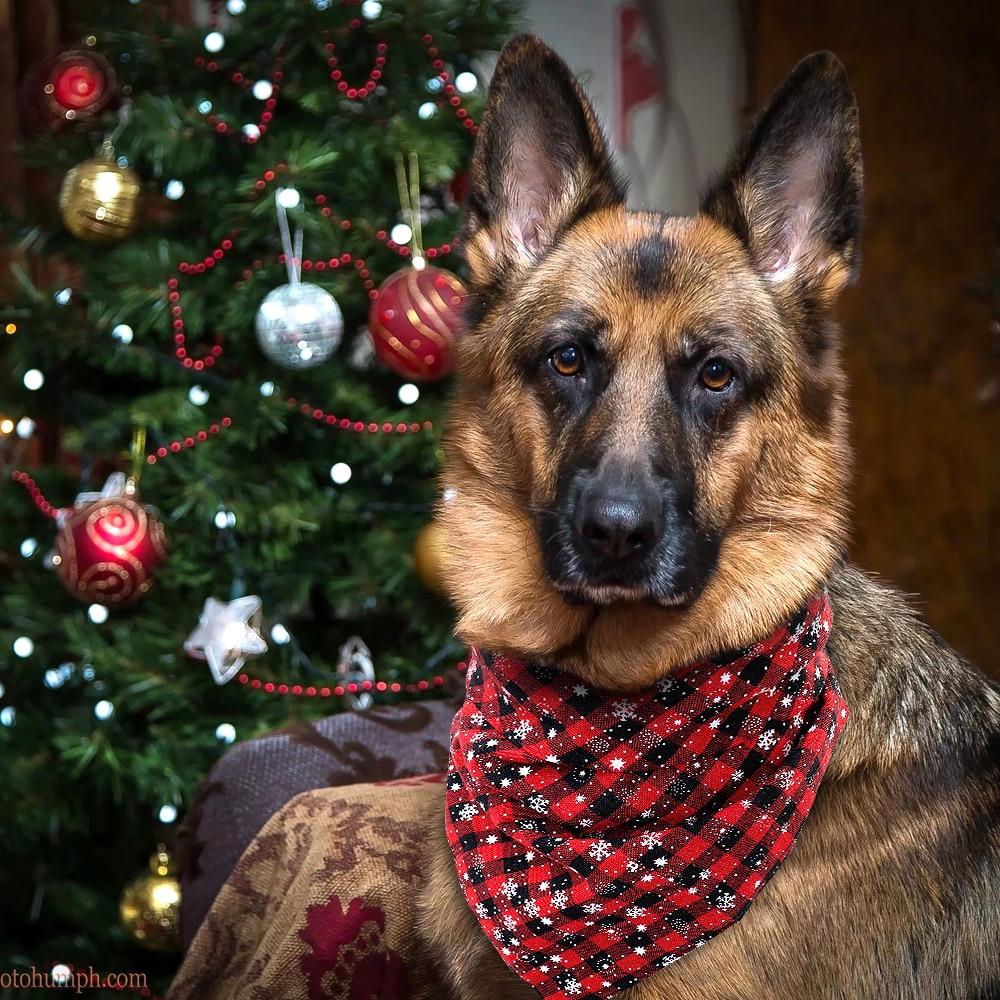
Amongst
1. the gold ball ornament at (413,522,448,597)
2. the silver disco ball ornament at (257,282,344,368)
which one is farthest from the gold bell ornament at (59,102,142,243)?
the gold ball ornament at (413,522,448,597)

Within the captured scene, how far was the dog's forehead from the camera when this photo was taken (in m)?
1.83

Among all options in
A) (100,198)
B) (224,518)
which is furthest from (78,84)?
(224,518)

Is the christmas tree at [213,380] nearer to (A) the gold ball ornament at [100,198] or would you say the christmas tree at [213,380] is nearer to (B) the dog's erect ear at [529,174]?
(A) the gold ball ornament at [100,198]

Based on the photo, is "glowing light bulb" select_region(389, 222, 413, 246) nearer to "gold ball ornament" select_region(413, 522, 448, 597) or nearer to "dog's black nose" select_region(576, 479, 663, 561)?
"gold ball ornament" select_region(413, 522, 448, 597)

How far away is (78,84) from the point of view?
326cm

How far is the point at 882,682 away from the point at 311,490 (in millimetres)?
1957

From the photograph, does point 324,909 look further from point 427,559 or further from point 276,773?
point 427,559

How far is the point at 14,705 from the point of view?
3.49 meters

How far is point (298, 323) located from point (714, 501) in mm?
1585

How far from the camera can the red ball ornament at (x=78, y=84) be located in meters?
3.26

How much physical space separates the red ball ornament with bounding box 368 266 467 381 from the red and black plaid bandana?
1423 millimetres

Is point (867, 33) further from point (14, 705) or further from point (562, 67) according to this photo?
point (14, 705)

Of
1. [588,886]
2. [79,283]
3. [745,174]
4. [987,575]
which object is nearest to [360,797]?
[588,886]

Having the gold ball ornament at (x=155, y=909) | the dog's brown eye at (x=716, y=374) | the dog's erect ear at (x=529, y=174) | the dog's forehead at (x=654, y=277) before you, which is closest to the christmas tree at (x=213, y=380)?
the gold ball ornament at (x=155, y=909)
